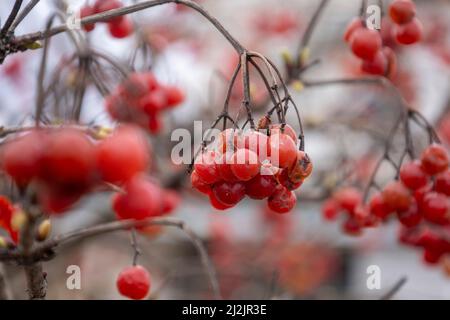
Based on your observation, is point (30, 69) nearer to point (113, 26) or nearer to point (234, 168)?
point (113, 26)

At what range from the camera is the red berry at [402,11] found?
1556mm

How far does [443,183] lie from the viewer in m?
1.47

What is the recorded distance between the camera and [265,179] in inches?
40.6

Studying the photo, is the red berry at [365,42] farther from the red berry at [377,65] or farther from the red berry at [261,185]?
the red berry at [261,185]

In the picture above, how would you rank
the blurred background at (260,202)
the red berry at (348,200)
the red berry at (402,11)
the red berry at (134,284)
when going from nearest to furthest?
the red berry at (134,284), the red berry at (402,11), the red berry at (348,200), the blurred background at (260,202)

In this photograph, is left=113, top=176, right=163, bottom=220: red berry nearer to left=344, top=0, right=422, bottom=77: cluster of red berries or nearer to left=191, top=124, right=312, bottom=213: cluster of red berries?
left=191, top=124, right=312, bottom=213: cluster of red berries

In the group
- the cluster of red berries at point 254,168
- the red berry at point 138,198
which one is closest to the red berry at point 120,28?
the cluster of red berries at point 254,168

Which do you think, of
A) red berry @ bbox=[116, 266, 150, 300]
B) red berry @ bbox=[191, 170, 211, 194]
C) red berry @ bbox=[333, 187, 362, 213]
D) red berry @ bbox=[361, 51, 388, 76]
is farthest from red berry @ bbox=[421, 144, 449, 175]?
red berry @ bbox=[116, 266, 150, 300]

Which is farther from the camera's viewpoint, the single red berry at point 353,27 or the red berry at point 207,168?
the single red berry at point 353,27

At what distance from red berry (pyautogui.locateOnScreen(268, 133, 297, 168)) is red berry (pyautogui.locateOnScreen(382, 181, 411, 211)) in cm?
60

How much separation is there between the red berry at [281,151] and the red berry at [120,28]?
764 millimetres

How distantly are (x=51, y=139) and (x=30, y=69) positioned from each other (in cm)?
278

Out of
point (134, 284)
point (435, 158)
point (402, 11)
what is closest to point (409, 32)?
point (402, 11)

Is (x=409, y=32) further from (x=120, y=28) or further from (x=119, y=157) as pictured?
(x=119, y=157)
